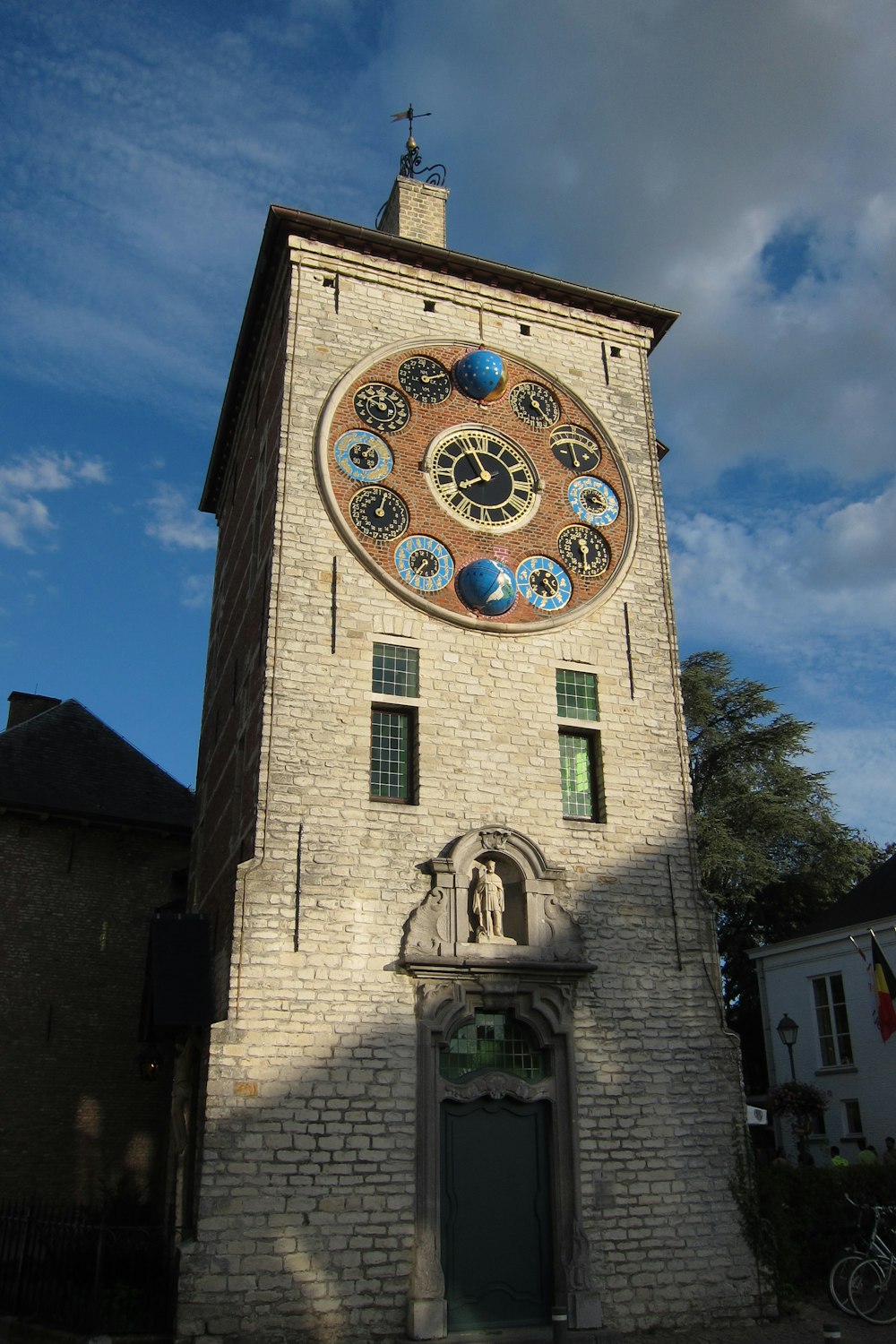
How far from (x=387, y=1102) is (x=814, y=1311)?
17.2 feet

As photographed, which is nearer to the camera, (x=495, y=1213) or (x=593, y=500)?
(x=495, y=1213)

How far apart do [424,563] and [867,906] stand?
11763mm

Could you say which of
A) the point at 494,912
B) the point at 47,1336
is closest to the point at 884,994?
the point at 494,912

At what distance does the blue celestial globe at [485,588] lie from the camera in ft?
45.2

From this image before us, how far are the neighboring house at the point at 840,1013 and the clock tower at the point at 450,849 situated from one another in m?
7.81

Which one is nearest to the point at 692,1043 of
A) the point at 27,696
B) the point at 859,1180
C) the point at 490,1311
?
the point at 859,1180

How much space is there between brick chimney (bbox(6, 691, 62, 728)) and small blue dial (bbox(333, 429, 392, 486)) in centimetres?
1010

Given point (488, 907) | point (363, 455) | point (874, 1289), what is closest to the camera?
point (874, 1289)

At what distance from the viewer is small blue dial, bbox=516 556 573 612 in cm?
1427

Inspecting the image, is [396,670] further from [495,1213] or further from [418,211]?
[418,211]

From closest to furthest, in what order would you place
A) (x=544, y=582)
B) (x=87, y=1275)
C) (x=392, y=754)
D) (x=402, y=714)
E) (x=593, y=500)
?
(x=87, y=1275), (x=392, y=754), (x=402, y=714), (x=544, y=582), (x=593, y=500)

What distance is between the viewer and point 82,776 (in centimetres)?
1892

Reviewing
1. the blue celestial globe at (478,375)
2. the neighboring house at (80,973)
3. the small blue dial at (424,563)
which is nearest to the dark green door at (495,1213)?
the neighboring house at (80,973)

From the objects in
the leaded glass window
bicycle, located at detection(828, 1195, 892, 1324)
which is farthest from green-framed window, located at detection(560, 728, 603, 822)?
bicycle, located at detection(828, 1195, 892, 1324)
